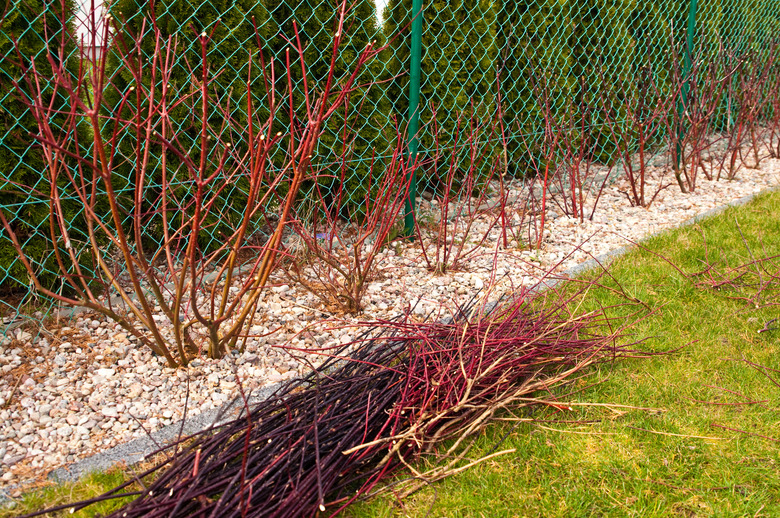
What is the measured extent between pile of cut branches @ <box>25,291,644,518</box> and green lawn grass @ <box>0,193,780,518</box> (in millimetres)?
87

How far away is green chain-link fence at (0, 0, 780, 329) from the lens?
2816 millimetres

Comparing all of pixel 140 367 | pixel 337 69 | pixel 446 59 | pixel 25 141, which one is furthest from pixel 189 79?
pixel 446 59

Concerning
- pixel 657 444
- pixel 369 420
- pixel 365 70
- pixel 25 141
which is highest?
pixel 365 70

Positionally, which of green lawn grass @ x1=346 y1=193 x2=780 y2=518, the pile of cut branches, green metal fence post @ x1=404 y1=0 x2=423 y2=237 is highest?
green metal fence post @ x1=404 y1=0 x2=423 y2=237

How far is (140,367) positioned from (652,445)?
195 centimetres

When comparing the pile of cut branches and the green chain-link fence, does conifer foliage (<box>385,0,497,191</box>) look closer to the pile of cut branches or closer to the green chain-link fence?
the green chain-link fence

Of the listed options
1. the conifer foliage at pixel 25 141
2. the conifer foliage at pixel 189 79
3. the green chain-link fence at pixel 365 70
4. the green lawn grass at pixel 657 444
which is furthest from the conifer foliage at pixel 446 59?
the green lawn grass at pixel 657 444

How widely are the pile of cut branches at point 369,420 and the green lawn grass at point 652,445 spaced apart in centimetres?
9

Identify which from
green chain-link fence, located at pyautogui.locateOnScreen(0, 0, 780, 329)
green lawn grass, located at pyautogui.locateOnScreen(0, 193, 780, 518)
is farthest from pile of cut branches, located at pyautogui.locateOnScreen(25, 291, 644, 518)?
green chain-link fence, located at pyautogui.locateOnScreen(0, 0, 780, 329)

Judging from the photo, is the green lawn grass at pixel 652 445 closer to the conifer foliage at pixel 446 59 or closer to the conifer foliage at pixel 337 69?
the conifer foliage at pixel 337 69

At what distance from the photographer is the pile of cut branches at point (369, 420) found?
1.68m

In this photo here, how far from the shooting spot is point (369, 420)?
6.49ft

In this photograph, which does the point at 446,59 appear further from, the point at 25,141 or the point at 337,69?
the point at 25,141

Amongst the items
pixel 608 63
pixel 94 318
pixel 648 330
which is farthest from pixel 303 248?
pixel 608 63
